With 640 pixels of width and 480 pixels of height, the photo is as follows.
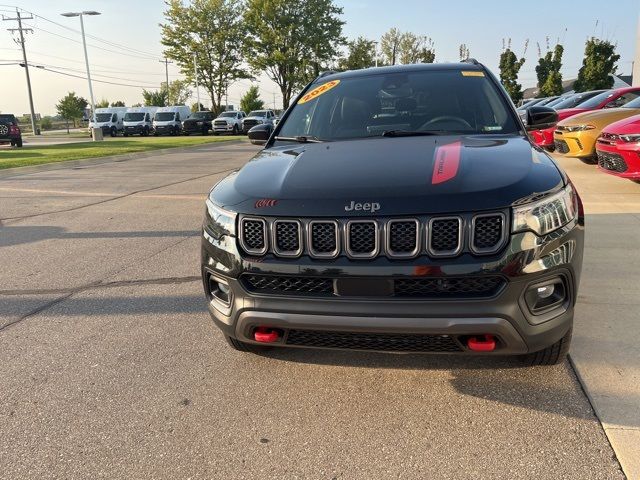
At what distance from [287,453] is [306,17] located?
5293cm

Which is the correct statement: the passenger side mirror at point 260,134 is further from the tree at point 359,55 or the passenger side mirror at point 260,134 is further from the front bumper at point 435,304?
the tree at point 359,55

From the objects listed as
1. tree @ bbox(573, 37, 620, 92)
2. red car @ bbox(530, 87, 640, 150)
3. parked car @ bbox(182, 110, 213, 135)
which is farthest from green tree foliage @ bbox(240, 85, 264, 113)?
red car @ bbox(530, 87, 640, 150)

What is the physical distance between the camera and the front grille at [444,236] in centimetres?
227

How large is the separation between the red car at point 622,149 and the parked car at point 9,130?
2512 cm

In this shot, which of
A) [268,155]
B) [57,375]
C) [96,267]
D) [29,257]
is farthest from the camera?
[29,257]

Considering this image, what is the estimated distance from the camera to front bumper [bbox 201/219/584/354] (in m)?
Answer: 2.26

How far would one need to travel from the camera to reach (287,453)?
7.70 feet

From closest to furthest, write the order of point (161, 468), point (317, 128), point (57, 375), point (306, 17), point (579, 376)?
1. point (161, 468)
2. point (579, 376)
3. point (57, 375)
4. point (317, 128)
5. point (306, 17)

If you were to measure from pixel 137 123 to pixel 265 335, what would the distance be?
40.4 meters

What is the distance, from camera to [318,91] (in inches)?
168

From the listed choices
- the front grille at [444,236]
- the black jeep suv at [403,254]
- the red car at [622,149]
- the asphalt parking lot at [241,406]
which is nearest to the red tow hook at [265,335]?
the black jeep suv at [403,254]

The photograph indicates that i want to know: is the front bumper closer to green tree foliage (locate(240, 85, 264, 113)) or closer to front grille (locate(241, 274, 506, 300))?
front grille (locate(241, 274, 506, 300))

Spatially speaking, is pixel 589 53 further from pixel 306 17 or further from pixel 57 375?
pixel 57 375

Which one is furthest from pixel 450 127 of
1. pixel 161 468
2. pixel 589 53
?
pixel 589 53
